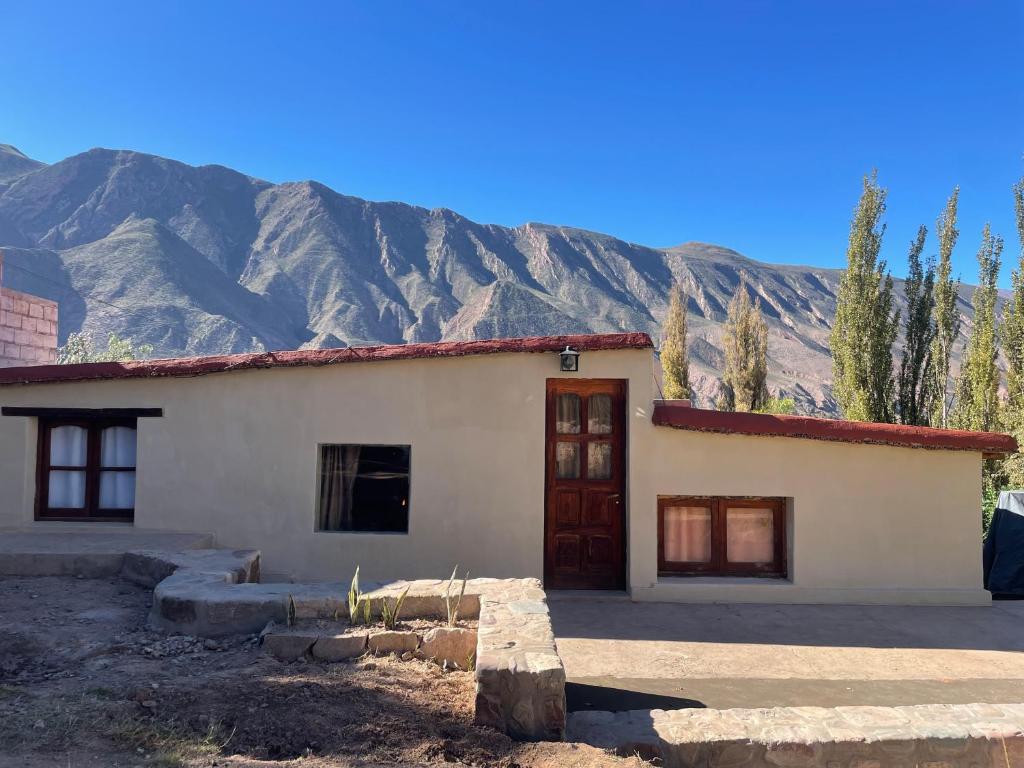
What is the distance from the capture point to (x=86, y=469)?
8.27 m

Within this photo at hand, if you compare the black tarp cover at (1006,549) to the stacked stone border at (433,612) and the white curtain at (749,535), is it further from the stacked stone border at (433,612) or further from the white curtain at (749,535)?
the stacked stone border at (433,612)

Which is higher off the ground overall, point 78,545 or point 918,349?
point 918,349

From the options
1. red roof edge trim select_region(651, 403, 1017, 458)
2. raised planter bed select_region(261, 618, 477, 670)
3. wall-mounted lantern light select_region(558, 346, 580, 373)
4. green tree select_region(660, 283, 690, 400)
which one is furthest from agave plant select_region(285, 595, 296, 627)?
green tree select_region(660, 283, 690, 400)

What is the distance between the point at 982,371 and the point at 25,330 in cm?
2158

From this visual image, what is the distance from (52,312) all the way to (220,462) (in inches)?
200

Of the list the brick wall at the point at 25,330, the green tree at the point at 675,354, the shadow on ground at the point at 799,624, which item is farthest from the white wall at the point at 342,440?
the green tree at the point at 675,354

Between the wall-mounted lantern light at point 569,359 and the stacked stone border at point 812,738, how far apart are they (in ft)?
14.2

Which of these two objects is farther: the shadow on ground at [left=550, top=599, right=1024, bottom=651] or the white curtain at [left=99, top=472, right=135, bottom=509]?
the white curtain at [left=99, top=472, right=135, bottom=509]

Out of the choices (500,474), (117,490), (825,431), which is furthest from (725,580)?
(117,490)

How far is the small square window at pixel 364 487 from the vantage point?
823 cm

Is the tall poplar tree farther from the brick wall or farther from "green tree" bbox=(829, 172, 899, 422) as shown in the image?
the brick wall

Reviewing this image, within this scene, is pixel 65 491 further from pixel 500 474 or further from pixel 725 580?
pixel 725 580

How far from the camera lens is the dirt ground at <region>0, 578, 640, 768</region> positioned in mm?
3146

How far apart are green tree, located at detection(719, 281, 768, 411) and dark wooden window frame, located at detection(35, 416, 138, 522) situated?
1112 inches
